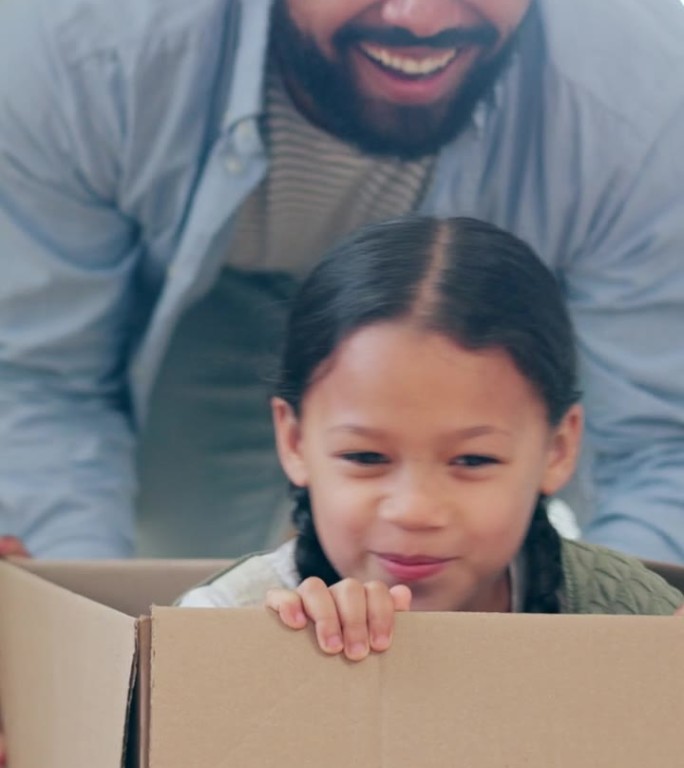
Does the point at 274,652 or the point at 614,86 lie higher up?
the point at 614,86

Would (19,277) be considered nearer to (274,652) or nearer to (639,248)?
(639,248)

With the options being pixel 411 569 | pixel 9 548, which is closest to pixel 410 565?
pixel 411 569

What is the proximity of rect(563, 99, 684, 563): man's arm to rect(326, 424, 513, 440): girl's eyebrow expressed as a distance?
391 mm

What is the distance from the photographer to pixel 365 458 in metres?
0.74

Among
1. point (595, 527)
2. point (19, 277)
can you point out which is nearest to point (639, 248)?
point (595, 527)

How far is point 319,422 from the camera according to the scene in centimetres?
77

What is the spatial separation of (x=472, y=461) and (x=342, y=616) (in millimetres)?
236

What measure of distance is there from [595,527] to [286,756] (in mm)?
688

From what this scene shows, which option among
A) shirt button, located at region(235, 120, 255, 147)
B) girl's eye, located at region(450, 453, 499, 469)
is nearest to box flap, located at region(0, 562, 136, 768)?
girl's eye, located at region(450, 453, 499, 469)

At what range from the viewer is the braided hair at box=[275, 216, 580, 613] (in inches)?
29.7

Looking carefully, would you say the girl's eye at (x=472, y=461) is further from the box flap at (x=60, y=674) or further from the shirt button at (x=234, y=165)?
the shirt button at (x=234, y=165)

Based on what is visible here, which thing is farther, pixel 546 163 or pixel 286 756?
pixel 546 163

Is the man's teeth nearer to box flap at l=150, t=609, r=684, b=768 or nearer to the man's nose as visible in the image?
the man's nose

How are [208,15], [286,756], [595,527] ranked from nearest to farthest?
[286,756] → [208,15] → [595,527]
